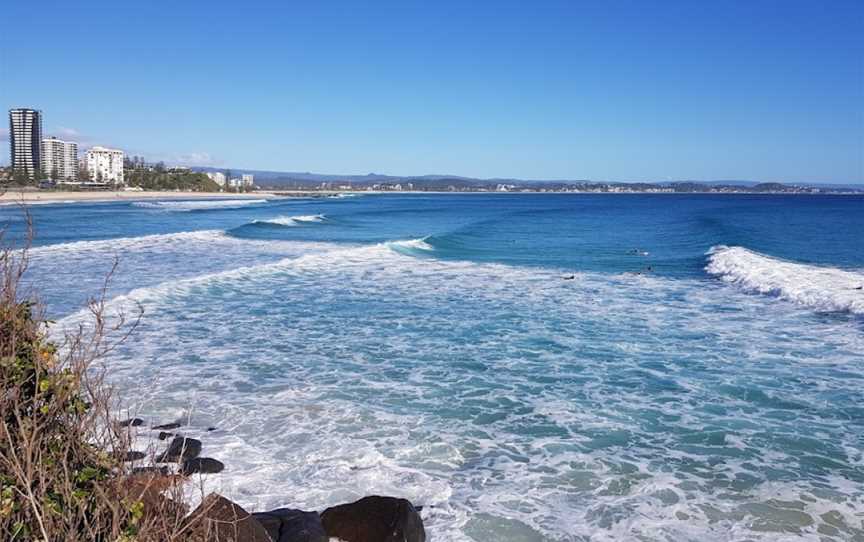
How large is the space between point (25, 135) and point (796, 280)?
602 ft

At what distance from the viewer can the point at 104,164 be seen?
18288cm

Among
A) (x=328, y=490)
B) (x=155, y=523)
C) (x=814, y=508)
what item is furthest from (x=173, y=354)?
(x=814, y=508)

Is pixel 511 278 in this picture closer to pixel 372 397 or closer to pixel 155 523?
pixel 372 397

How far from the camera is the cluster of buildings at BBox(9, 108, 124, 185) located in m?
155

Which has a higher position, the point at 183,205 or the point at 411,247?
the point at 183,205

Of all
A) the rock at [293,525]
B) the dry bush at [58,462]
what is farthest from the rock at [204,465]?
the dry bush at [58,462]

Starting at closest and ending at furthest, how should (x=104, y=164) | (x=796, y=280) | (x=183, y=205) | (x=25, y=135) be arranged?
(x=796, y=280), (x=183, y=205), (x=25, y=135), (x=104, y=164)

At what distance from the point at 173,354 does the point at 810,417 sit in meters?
10.9

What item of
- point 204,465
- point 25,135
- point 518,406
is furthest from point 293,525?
point 25,135

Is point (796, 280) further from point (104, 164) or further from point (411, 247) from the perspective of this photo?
point (104, 164)

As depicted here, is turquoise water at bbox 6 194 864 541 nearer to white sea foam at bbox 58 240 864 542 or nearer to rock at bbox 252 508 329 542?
white sea foam at bbox 58 240 864 542

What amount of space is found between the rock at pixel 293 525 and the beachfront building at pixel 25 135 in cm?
17835

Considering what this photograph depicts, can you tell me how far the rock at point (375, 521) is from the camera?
5633 mm

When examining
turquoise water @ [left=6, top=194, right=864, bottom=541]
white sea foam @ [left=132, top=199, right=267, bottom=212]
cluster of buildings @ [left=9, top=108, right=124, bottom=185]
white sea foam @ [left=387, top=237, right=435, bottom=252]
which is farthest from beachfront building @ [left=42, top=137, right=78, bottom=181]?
turquoise water @ [left=6, top=194, right=864, bottom=541]
